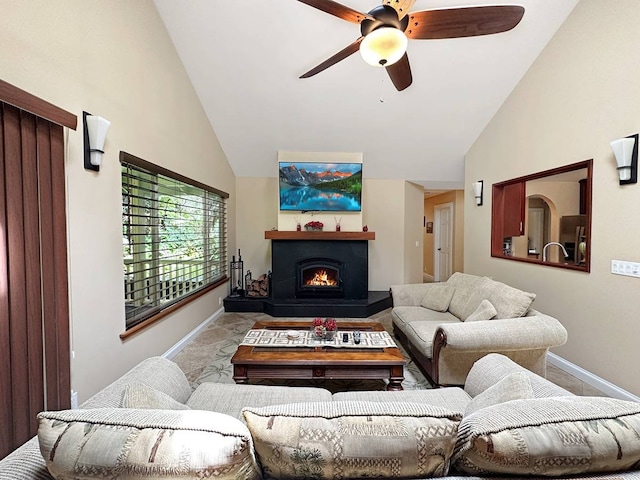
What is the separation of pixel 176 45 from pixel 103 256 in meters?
2.55

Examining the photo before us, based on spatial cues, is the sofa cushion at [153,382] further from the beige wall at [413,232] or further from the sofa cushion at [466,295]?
the beige wall at [413,232]

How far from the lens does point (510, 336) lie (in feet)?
7.23

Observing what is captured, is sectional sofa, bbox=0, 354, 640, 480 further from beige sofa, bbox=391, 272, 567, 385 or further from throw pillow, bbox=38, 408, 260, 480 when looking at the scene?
beige sofa, bbox=391, 272, 567, 385

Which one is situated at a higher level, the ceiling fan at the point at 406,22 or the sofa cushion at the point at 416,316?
the ceiling fan at the point at 406,22

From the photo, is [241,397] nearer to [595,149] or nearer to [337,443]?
[337,443]

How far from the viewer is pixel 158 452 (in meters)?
0.72

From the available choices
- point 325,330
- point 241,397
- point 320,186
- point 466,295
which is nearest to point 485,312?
point 466,295

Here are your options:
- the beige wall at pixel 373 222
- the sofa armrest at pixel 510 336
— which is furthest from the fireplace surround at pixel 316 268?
the sofa armrest at pixel 510 336

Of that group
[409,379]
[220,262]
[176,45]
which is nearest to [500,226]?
[409,379]

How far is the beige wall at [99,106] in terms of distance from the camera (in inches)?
69.4

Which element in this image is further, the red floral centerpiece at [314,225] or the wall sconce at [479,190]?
the red floral centerpiece at [314,225]

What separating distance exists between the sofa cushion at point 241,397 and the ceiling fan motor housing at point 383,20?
2.31 meters

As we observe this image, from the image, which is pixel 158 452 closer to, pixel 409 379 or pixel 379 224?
pixel 409 379

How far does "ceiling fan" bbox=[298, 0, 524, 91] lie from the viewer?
187cm
